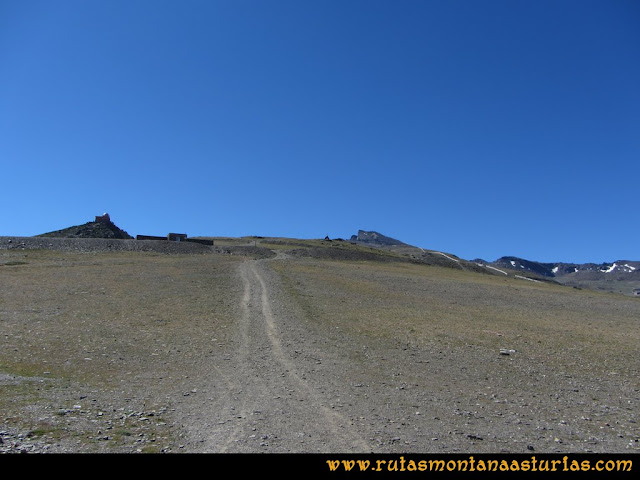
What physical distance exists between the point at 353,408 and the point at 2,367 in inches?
450

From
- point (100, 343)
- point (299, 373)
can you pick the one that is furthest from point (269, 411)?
point (100, 343)

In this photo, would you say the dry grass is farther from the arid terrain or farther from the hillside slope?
the hillside slope

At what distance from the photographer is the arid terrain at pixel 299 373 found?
1040 centimetres

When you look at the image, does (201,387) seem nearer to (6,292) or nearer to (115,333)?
(115,333)

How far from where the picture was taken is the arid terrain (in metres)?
10.4

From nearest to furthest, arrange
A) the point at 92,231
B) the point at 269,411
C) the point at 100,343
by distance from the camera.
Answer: the point at 269,411, the point at 100,343, the point at 92,231

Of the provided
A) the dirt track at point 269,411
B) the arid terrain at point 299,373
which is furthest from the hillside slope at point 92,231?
the dirt track at point 269,411

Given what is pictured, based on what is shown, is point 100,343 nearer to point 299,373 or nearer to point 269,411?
point 299,373

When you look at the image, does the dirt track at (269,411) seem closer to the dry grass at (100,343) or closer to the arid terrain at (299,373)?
the arid terrain at (299,373)

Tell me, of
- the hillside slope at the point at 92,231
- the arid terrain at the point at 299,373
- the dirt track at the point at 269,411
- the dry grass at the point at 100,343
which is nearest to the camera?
the dirt track at the point at 269,411

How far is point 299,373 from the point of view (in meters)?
16.1

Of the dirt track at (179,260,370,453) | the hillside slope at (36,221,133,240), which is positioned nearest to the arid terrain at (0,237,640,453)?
the dirt track at (179,260,370,453)

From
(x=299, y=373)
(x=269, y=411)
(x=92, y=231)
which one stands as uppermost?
(x=92, y=231)
